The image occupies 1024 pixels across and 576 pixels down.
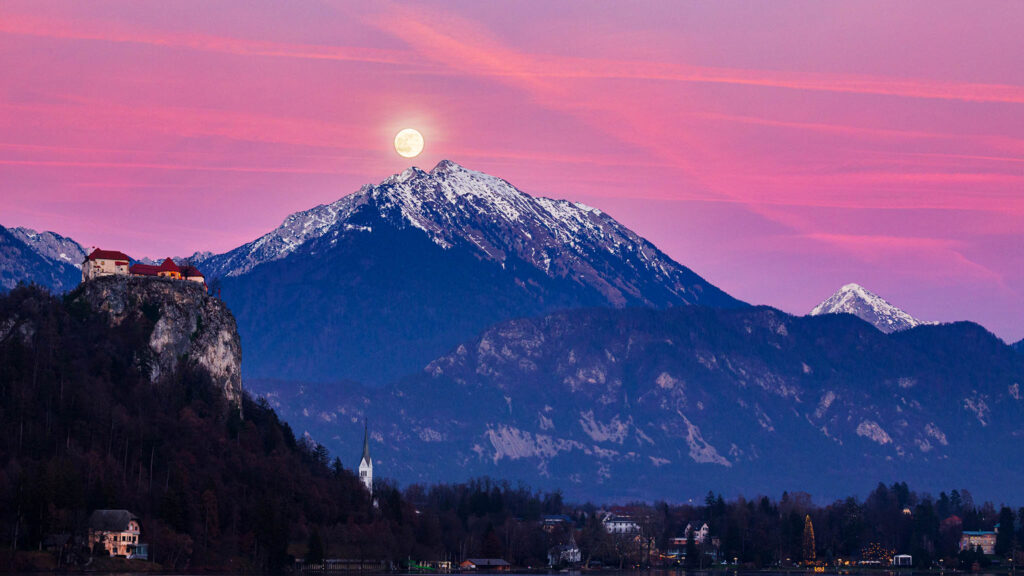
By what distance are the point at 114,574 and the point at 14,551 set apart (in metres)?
12.9

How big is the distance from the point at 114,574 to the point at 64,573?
6.40m

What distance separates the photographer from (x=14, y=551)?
654 feet

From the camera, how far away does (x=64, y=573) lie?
19600 cm

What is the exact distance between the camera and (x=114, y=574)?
655 ft

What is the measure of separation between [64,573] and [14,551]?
8.27m
